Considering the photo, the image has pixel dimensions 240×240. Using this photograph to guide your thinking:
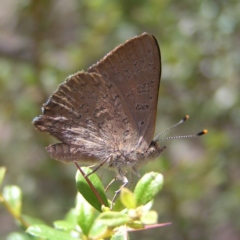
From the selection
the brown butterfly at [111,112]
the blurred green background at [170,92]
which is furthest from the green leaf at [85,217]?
the blurred green background at [170,92]

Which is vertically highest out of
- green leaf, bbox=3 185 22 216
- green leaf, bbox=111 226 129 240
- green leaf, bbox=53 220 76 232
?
green leaf, bbox=3 185 22 216

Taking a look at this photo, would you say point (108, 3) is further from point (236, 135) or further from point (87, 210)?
point (87, 210)

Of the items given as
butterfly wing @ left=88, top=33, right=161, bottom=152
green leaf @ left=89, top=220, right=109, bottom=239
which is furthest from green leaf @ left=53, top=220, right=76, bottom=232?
butterfly wing @ left=88, top=33, right=161, bottom=152

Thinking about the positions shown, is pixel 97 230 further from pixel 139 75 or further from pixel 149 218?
pixel 139 75

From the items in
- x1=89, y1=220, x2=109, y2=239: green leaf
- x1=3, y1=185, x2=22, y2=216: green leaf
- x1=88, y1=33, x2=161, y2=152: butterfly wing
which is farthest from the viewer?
x1=88, y1=33, x2=161, y2=152: butterfly wing

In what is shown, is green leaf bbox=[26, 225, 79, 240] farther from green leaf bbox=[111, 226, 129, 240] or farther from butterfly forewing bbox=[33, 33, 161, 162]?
butterfly forewing bbox=[33, 33, 161, 162]

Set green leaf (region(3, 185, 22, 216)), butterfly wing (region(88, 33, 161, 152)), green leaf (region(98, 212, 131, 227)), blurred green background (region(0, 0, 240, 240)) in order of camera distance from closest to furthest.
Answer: green leaf (region(98, 212, 131, 227)) < green leaf (region(3, 185, 22, 216)) < butterfly wing (region(88, 33, 161, 152)) < blurred green background (region(0, 0, 240, 240))

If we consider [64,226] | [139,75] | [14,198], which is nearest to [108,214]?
[64,226]
